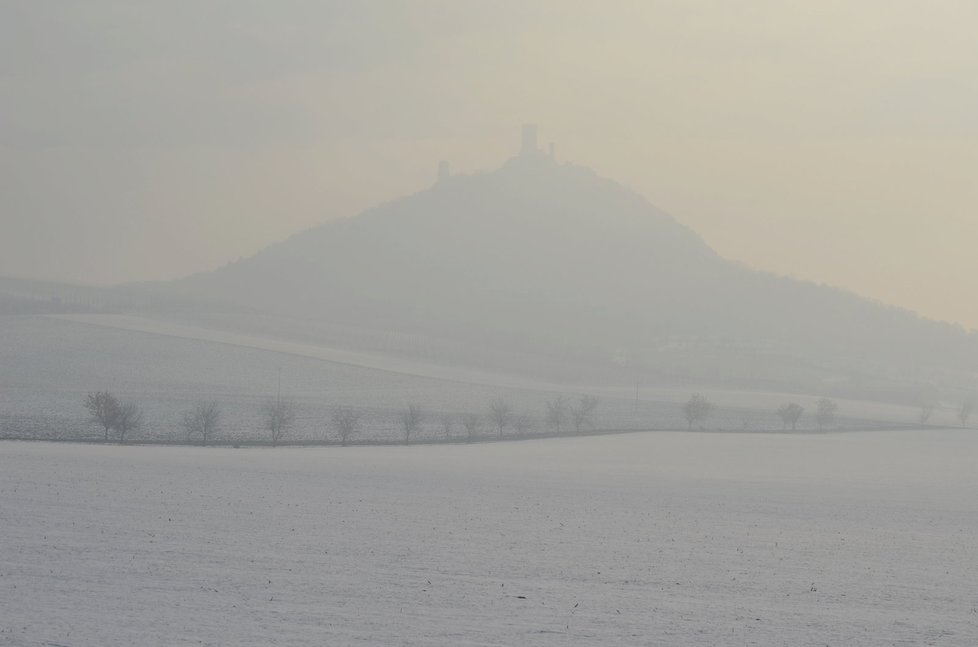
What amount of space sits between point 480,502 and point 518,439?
156 feet

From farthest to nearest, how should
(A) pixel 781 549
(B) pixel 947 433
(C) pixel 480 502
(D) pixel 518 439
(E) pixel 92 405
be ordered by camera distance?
(B) pixel 947 433, (D) pixel 518 439, (E) pixel 92 405, (C) pixel 480 502, (A) pixel 781 549

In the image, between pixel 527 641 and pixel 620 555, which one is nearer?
pixel 527 641

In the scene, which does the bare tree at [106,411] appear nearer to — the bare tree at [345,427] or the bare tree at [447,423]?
the bare tree at [345,427]

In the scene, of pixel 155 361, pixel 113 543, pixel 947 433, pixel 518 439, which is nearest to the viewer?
pixel 113 543

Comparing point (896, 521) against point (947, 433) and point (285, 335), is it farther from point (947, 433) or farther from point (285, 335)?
point (285, 335)

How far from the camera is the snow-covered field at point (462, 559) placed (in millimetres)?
22141

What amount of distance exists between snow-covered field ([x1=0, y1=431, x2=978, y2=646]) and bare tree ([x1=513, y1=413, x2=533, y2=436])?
41672 millimetres

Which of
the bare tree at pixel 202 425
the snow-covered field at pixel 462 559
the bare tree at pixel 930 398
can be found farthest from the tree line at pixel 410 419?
the bare tree at pixel 930 398

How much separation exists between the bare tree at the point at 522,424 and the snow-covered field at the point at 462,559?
1641 inches

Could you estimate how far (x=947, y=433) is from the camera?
11238 cm

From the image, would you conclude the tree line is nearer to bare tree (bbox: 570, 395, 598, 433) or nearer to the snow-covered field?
bare tree (bbox: 570, 395, 598, 433)

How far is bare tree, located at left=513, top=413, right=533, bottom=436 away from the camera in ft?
313

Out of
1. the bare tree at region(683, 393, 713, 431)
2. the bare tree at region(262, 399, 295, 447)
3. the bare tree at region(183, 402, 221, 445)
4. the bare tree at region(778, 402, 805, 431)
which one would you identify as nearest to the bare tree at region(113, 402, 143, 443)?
the bare tree at region(183, 402, 221, 445)

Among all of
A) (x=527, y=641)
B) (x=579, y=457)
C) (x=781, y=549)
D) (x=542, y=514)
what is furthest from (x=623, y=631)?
(x=579, y=457)
